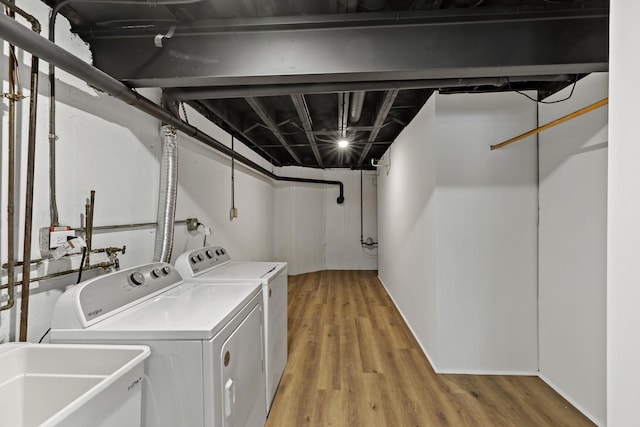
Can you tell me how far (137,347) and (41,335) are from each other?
2.04 ft

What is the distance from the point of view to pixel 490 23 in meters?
1.39

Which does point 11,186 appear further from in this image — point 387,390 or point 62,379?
point 387,390

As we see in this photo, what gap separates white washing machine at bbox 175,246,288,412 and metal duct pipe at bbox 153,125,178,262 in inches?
5.5

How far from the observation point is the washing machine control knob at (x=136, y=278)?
1367mm

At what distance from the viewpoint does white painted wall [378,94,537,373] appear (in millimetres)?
2092

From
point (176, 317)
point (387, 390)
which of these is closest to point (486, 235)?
point (387, 390)

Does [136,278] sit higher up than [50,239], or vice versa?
[50,239]

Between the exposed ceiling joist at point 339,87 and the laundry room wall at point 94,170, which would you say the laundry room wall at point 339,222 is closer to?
the laundry room wall at point 94,170

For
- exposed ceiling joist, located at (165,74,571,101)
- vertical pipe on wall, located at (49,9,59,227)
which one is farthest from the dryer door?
exposed ceiling joist, located at (165,74,571,101)

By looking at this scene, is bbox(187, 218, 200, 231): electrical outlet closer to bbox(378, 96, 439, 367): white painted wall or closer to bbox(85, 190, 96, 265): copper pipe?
bbox(85, 190, 96, 265): copper pipe

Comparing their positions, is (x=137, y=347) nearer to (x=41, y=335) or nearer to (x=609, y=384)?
(x=41, y=335)

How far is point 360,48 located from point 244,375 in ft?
5.89

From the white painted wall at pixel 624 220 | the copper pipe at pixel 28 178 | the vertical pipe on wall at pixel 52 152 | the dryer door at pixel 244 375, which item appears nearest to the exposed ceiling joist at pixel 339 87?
the vertical pipe on wall at pixel 52 152

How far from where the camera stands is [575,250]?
5.72 ft
